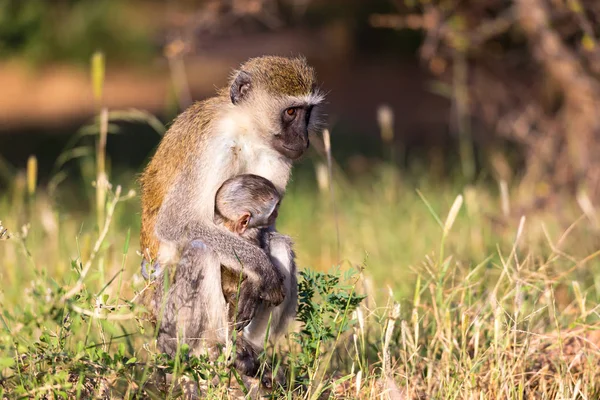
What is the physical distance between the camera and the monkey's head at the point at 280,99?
4.32 m

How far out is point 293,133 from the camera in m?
4.38

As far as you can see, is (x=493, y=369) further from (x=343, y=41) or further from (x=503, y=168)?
(x=343, y=41)

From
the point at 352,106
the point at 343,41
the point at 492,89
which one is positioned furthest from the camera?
the point at 343,41

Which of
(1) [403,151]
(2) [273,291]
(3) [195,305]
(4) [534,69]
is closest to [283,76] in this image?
(2) [273,291]

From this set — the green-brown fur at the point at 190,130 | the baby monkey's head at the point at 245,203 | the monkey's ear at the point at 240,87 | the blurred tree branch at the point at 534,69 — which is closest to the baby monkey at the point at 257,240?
the baby monkey's head at the point at 245,203

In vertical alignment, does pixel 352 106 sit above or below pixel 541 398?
above

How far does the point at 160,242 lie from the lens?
4062mm

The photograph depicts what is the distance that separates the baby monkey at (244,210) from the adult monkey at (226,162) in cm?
7

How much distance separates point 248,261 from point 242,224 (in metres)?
0.34

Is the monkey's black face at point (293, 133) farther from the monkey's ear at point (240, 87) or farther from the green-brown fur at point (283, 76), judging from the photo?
the monkey's ear at point (240, 87)

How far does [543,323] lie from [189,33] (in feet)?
10.9

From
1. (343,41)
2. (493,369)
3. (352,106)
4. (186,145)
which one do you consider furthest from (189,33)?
(343,41)

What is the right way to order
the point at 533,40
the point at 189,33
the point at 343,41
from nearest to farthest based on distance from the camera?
the point at 189,33 → the point at 533,40 → the point at 343,41

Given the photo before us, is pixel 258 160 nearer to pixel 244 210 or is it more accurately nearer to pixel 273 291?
pixel 244 210
